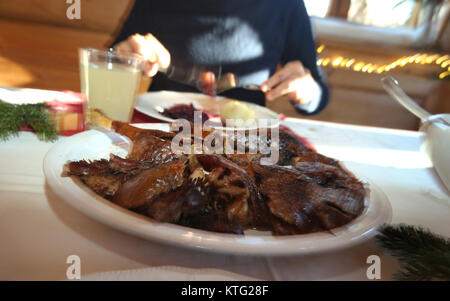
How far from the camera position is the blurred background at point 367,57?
2570 mm

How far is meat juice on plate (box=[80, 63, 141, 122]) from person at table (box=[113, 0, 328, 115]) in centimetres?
73

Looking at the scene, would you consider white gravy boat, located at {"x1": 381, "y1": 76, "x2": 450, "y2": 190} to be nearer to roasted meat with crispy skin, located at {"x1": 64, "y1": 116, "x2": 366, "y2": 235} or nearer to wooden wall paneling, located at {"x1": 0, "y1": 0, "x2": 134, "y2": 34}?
roasted meat with crispy skin, located at {"x1": 64, "y1": 116, "x2": 366, "y2": 235}

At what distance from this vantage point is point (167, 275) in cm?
34

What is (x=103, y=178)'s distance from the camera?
43 cm

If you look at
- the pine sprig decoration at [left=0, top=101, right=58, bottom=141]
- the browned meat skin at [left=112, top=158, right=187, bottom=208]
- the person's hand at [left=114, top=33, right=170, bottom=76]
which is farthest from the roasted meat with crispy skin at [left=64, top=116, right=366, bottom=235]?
the person's hand at [left=114, top=33, right=170, bottom=76]

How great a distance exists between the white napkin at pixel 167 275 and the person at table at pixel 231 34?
4.45 feet

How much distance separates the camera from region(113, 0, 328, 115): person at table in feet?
5.56

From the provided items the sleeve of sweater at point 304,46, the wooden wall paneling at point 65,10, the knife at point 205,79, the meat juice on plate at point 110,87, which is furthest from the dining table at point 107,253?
the wooden wall paneling at point 65,10

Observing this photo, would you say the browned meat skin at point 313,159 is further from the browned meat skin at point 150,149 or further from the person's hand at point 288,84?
the person's hand at point 288,84

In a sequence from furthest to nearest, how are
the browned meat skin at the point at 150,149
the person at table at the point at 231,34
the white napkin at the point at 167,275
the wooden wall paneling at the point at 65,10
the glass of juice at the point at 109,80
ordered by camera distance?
the wooden wall paneling at the point at 65,10 < the person at table at the point at 231,34 < the glass of juice at the point at 109,80 < the browned meat skin at the point at 150,149 < the white napkin at the point at 167,275

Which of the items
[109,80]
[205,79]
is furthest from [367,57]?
[109,80]
